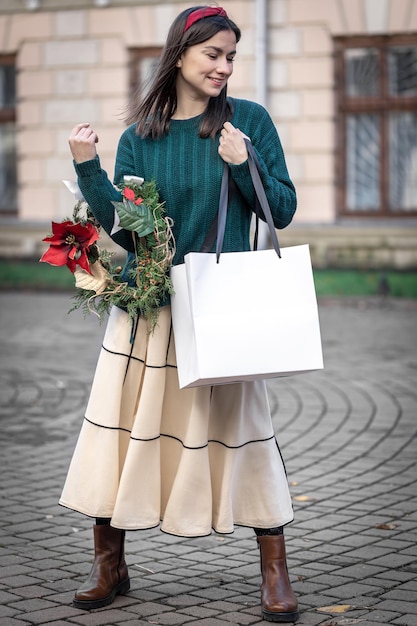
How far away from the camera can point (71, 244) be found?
12.3 ft

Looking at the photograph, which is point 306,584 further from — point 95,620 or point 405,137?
point 405,137

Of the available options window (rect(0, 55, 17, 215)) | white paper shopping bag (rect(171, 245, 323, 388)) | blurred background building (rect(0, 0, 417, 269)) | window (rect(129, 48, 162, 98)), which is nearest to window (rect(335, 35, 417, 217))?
blurred background building (rect(0, 0, 417, 269))

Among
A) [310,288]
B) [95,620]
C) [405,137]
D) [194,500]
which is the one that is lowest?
[95,620]

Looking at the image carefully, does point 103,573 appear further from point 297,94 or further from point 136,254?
point 297,94

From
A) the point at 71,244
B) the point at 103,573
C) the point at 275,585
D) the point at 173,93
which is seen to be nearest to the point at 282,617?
the point at 275,585

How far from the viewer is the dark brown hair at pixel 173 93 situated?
12.2 feet

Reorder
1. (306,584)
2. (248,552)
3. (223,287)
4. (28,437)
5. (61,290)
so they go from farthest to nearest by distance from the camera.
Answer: (61,290) < (28,437) < (248,552) < (306,584) < (223,287)

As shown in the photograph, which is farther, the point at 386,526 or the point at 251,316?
the point at 386,526

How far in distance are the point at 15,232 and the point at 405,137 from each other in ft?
17.6

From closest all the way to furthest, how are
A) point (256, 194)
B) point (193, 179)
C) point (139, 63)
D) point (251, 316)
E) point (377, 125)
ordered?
point (251, 316) < point (256, 194) < point (193, 179) < point (377, 125) < point (139, 63)

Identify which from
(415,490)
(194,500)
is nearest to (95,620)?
(194,500)

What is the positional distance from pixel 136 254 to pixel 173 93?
20.9 inches

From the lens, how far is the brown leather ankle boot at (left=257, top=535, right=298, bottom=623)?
379 centimetres

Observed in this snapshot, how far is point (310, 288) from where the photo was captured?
3625mm
